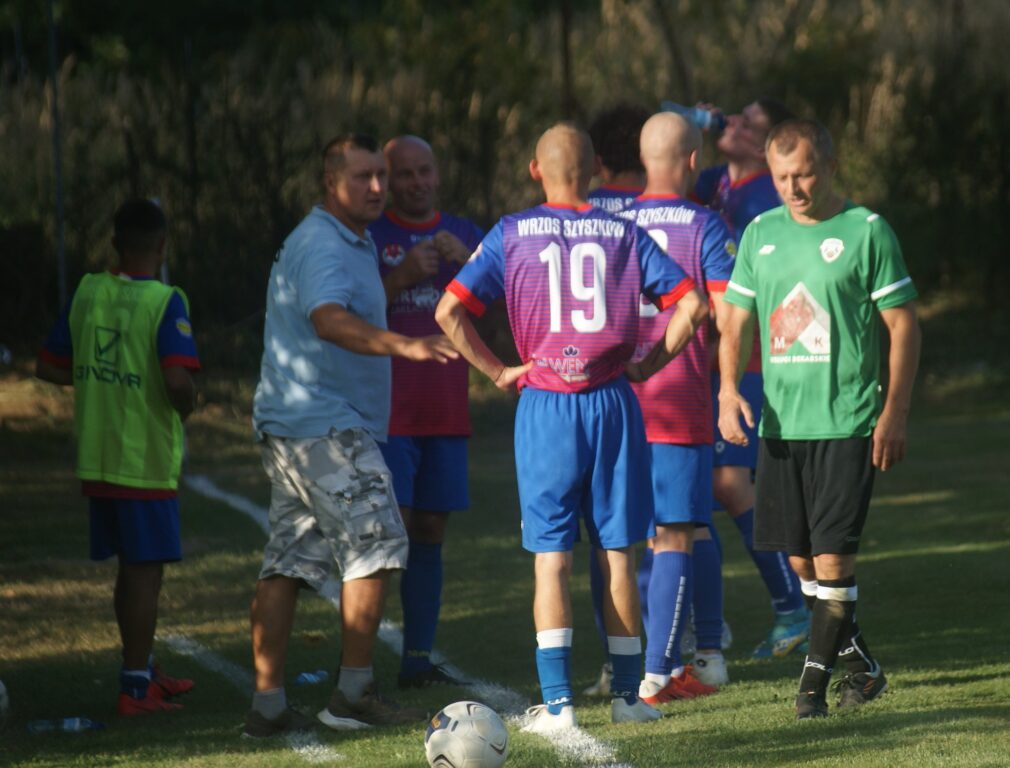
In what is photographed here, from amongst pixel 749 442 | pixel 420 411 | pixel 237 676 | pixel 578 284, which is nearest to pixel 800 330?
pixel 578 284

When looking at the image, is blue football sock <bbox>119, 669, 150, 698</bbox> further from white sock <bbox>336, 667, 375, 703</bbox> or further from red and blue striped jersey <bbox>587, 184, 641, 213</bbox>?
red and blue striped jersey <bbox>587, 184, 641, 213</bbox>

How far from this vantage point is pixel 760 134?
794cm

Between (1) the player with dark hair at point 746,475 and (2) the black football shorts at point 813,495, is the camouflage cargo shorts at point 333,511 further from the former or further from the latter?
(1) the player with dark hair at point 746,475

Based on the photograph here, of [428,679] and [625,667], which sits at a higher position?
[625,667]

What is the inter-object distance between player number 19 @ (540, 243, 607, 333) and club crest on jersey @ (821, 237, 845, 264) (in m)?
0.76

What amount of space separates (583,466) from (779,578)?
2026mm

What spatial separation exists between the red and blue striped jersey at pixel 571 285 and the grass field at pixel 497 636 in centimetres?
129

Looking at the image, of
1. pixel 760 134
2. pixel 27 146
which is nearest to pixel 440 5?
pixel 27 146

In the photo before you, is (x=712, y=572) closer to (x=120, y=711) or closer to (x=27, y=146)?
(x=120, y=711)

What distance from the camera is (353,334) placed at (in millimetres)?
5863

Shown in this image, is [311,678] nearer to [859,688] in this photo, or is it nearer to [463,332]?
[463,332]

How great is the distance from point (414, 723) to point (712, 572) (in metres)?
1.57

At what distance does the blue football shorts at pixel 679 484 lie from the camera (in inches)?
265

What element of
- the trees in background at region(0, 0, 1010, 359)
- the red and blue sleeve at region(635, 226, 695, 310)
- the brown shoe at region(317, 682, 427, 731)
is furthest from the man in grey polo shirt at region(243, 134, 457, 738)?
the trees in background at region(0, 0, 1010, 359)
